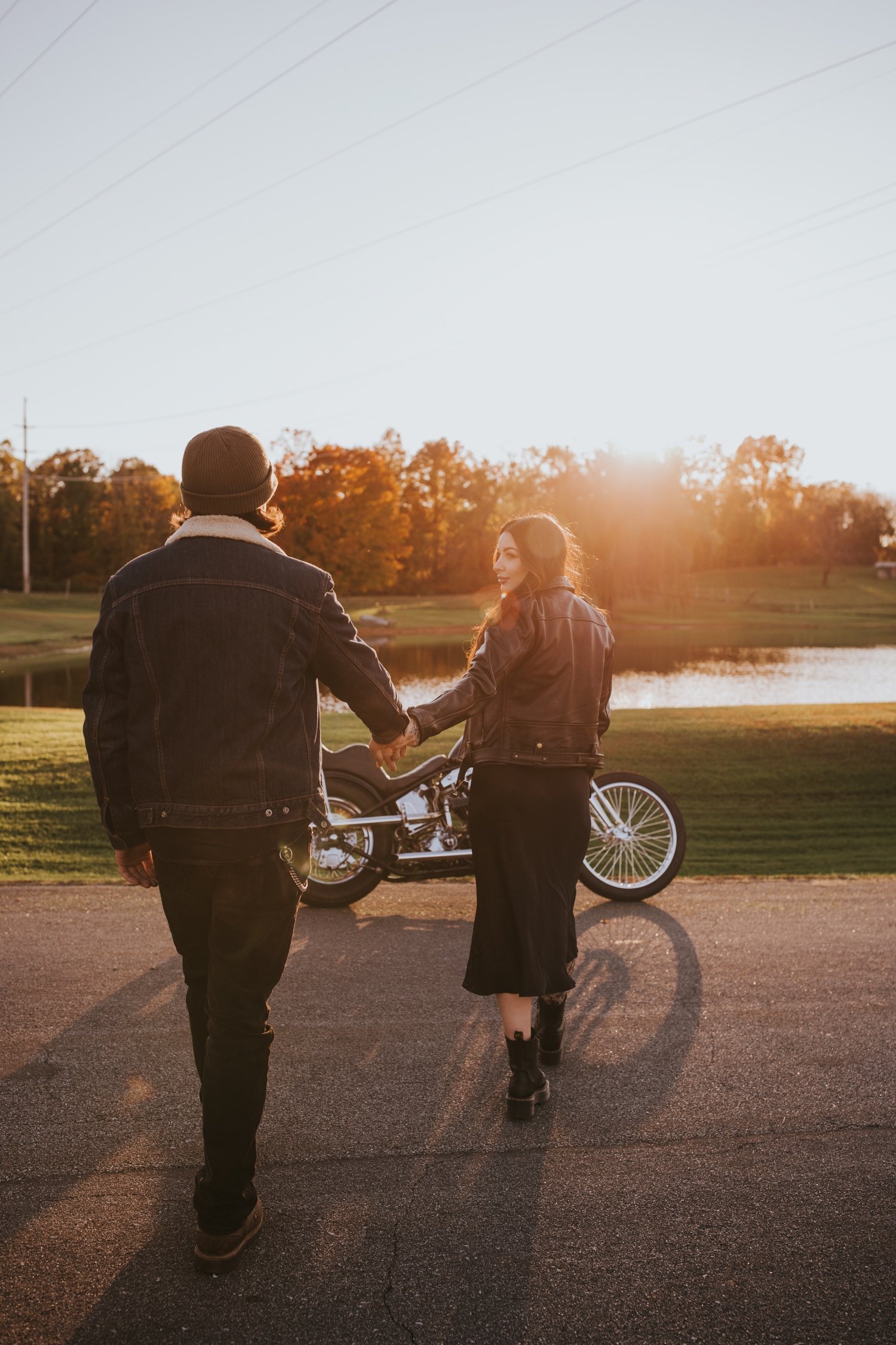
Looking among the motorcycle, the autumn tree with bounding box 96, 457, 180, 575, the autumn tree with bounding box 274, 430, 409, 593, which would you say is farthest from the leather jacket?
the autumn tree with bounding box 96, 457, 180, 575

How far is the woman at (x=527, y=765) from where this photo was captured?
11.9ft

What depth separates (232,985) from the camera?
8.93 ft

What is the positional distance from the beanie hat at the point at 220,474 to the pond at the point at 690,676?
15.1 metres

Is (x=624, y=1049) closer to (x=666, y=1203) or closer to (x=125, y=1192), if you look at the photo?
(x=666, y=1203)

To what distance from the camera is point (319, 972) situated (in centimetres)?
491

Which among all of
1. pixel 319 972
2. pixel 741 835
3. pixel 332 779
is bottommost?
pixel 741 835

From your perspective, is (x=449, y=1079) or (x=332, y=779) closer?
(x=449, y=1079)

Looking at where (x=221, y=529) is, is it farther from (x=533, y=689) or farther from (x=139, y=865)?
(x=533, y=689)

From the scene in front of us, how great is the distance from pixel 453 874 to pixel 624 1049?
6.69 ft

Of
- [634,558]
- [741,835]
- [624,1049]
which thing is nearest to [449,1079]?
[624,1049]

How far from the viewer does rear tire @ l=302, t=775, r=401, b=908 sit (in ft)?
19.4

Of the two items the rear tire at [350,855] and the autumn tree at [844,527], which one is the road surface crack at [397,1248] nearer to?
the rear tire at [350,855]

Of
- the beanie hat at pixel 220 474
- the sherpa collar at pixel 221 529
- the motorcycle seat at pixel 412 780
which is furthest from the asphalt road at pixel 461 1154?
the beanie hat at pixel 220 474

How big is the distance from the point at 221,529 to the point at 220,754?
609mm
